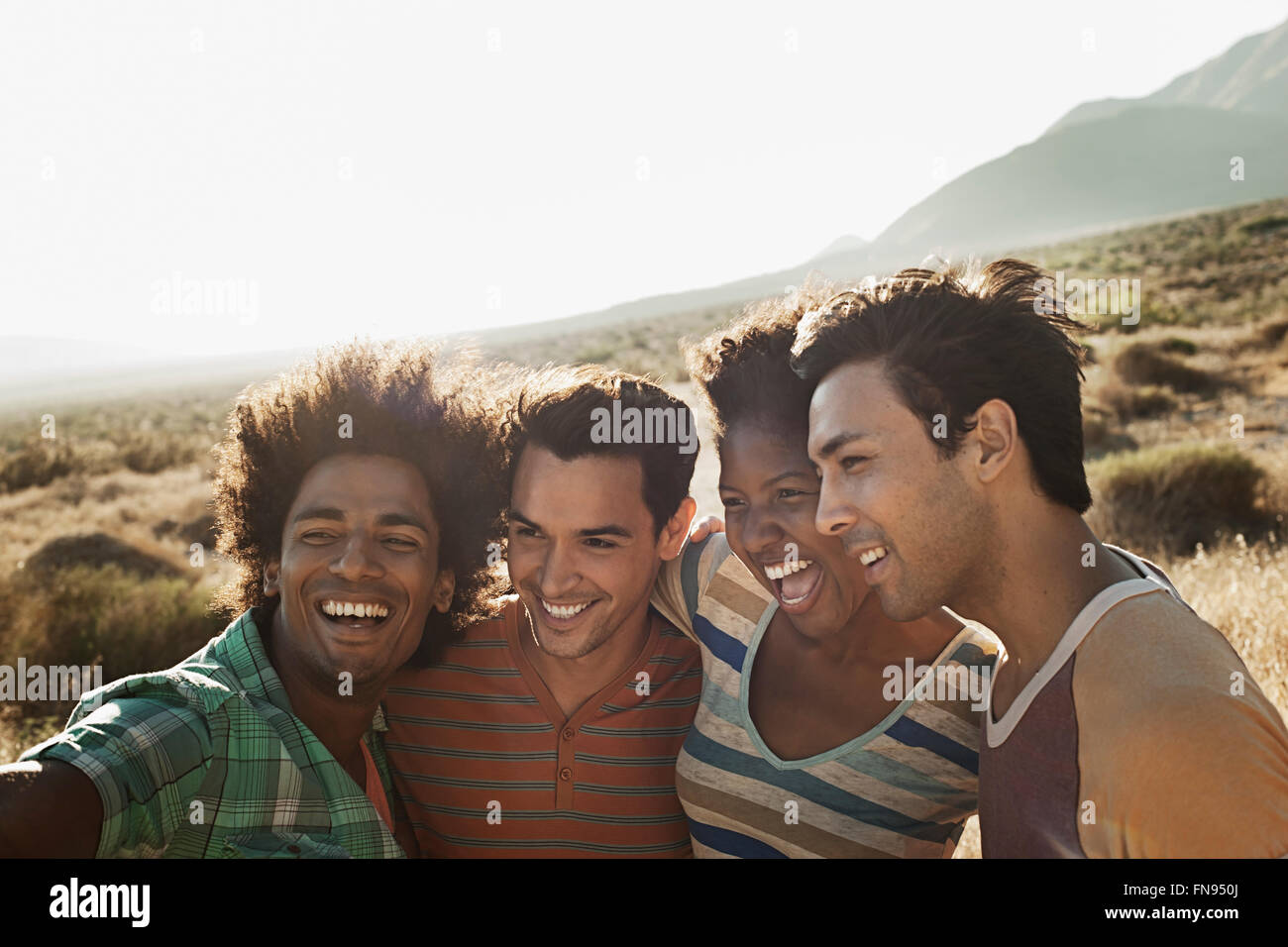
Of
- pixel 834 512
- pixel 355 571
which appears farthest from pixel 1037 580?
pixel 355 571

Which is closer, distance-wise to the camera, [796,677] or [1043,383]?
[1043,383]

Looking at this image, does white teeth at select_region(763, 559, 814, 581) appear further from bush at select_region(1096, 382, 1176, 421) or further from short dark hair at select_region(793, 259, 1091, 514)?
bush at select_region(1096, 382, 1176, 421)

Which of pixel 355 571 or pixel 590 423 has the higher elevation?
pixel 590 423

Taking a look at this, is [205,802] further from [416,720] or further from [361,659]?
[416,720]

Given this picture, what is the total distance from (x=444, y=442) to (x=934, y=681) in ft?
5.80

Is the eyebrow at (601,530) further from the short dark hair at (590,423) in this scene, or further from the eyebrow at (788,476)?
the eyebrow at (788,476)

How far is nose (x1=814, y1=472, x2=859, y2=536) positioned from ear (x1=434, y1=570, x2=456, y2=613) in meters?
1.36

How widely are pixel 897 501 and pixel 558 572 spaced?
3.66 ft

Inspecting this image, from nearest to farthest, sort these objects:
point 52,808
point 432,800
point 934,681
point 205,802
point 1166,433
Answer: point 52,808
point 205,802
point 934,681
point 432,800
point 1166,433

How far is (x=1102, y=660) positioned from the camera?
2.13 m

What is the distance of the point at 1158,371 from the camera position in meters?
16.6
